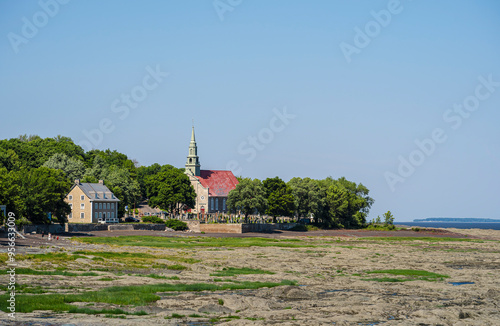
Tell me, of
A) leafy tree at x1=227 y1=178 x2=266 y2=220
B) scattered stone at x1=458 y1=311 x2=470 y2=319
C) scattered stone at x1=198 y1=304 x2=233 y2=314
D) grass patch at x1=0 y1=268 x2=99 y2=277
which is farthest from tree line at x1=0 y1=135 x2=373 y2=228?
scattered stone at x1=458 y1=311 x2=470 y2=319

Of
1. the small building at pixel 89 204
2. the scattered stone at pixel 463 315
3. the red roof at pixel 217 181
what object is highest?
the red roof at pixel 217 181

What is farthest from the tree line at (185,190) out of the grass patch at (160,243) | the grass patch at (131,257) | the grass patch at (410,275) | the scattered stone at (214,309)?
the scattered stone at (214,309)

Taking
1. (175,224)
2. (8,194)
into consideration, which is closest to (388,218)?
(175,224)

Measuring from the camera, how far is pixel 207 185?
177125mm

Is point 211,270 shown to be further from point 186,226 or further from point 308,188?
point 308,188

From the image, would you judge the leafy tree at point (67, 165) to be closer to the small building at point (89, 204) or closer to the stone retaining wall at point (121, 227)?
the small building at point (89, 204)

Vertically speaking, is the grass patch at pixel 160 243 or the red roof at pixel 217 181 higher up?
the red roof at pixel 217 181

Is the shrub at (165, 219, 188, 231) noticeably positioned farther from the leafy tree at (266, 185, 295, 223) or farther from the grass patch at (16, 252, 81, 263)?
the grass patch at (16, 252, 81, 263)

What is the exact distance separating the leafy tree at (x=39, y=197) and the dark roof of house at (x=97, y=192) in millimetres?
20880

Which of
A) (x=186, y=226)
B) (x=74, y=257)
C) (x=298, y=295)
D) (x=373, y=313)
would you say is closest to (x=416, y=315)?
(x=373, y=313)

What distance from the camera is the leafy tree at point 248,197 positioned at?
127625 millimetres

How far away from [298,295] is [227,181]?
481 feet

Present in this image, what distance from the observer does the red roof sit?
580 ft

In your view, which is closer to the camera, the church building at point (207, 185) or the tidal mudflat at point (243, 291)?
the tidal mudflat at point (243, 291)
